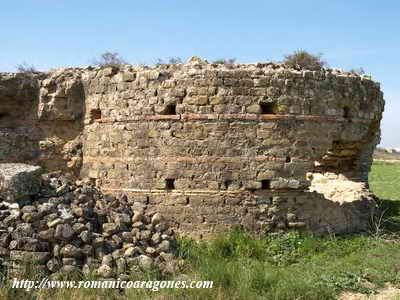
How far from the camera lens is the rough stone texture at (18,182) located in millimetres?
7605

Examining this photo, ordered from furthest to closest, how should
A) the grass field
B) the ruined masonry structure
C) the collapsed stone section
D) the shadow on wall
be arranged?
the shadow on wall
the ruined masonry structure
the collapsed stone section
the grass field

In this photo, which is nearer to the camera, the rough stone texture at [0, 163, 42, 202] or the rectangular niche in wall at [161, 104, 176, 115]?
the rough stone texture at [0, 163, 42, 202]

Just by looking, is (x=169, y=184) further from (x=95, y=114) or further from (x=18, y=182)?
(x=18, y=182)

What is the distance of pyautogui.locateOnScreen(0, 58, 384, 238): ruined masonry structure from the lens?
8.94m

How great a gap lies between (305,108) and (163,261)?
147 inches

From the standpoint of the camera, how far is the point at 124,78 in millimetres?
9648

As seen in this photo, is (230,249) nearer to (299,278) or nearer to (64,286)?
(299,278)

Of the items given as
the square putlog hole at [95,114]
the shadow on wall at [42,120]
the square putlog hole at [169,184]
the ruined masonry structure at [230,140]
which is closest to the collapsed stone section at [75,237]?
the square putlog hole at [169,184]

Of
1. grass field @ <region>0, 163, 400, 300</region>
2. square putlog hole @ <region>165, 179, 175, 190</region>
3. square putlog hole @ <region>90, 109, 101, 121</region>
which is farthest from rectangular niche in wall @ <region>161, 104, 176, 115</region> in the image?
grass field @ <region>0, 163, 400, 300</region>

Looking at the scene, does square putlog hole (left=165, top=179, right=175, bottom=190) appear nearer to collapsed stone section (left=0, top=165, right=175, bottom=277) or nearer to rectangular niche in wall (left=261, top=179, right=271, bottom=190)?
collapsed stone section (left=0, top=165, right=175, bottom=277)

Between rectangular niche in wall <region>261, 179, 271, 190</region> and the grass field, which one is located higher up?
rectangular niche in wall <region>261, 179, 271, 190</region>

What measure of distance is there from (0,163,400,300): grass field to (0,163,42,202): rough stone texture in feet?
5.66

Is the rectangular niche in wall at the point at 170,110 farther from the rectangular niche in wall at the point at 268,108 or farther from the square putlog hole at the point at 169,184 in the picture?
the rectangular niche in wall at the point at 268,108

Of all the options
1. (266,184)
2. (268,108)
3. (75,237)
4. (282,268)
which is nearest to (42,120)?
(75,237)
